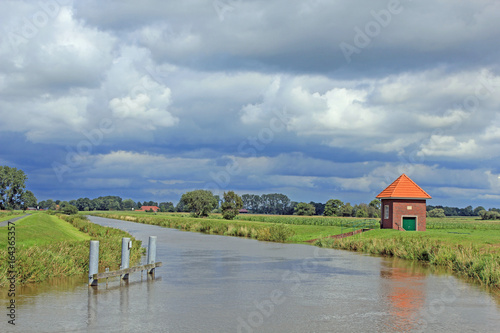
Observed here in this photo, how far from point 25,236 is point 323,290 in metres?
17.7

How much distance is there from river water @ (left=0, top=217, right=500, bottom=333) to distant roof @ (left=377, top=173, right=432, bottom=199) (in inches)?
969

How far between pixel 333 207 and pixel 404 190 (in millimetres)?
92689

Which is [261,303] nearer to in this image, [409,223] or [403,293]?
[403,293]

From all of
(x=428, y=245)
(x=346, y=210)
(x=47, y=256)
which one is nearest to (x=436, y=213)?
(x=346, y=210)

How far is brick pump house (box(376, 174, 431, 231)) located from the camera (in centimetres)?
5250

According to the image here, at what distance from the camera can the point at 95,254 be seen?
2066 cm

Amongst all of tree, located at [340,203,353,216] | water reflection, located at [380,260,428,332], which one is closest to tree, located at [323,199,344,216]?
tree, located at [340,203,353,216]

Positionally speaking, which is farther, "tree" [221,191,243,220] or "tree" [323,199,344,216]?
"tree" [323,199,344,216]

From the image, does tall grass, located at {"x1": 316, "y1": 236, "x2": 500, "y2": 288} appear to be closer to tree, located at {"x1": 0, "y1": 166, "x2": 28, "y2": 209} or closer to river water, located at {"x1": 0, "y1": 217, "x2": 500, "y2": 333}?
river water, located at {"x1": 0, "y1": 217, "x2": 500, "y2": 333}

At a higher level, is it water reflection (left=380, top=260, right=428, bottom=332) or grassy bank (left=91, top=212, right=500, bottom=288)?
grassy bank (left=91, top=212, right=500, bottom=288)

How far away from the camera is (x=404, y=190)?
53.6 metres

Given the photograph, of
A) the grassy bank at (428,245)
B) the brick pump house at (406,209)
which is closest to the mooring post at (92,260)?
the grassy bank at (428,245)

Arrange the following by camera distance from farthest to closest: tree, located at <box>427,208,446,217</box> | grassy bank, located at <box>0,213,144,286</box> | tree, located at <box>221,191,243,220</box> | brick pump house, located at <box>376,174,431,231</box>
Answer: tree, located at <box>427,208,446,217</box> → tree, located at <box>221,191,243,220</box> → brick pump house, located at <box>376,174,431,231</box> → grassy bank, located at <box>0,213,144,286</box>

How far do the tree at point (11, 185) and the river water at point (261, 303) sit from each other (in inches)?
4116
